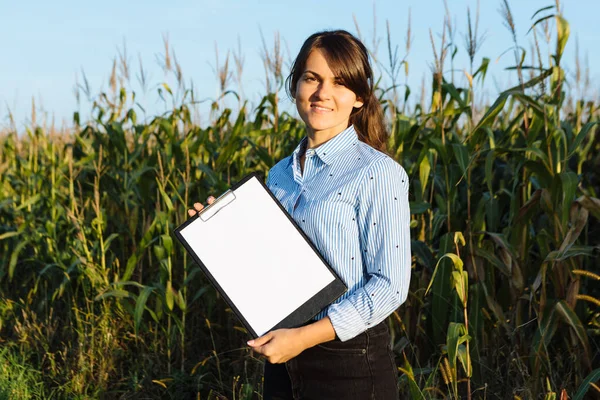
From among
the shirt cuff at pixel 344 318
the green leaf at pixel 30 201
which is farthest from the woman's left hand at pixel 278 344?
the green leaf at pixel 30 201

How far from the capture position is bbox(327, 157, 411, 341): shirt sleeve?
173 cm

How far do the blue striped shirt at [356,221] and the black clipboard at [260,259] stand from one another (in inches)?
3.2

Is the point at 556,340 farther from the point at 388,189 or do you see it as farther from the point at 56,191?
the point at 56,191

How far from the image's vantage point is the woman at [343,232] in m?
1.73

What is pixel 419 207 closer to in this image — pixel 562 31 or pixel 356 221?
pixel 562 31

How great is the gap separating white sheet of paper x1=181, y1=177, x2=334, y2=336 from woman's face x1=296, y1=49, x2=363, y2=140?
28 cm

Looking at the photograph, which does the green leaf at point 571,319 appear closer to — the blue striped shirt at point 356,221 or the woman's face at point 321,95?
the blue striped shirt at point 356,221

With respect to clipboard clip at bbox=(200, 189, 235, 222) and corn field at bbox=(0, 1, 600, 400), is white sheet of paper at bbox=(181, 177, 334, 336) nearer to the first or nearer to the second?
clipboard clip at bbox=(200, 189, 235, 222)

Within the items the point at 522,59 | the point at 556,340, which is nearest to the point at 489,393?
the point at 556,340

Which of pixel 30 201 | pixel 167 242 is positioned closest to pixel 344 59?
pixel 167 242

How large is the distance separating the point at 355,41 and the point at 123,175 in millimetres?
3341

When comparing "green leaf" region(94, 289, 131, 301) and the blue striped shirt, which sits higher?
the blue striped shirt

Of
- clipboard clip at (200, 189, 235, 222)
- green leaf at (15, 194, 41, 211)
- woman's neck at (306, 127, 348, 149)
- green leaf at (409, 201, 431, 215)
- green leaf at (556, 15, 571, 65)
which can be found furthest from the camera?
green leaf at (15, 194, 41, 211)

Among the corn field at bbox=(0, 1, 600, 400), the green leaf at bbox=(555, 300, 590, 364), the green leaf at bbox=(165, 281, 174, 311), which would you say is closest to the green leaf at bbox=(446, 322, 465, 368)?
the corn field at bbox=(0, 1, 600, 400)
